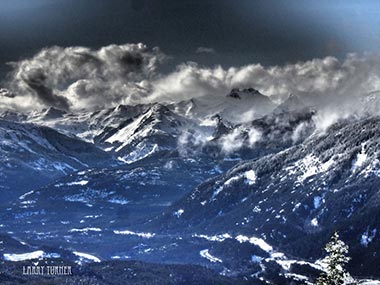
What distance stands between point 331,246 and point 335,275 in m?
3.79

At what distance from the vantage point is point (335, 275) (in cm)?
9200

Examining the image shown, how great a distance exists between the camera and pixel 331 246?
90.8 meters
